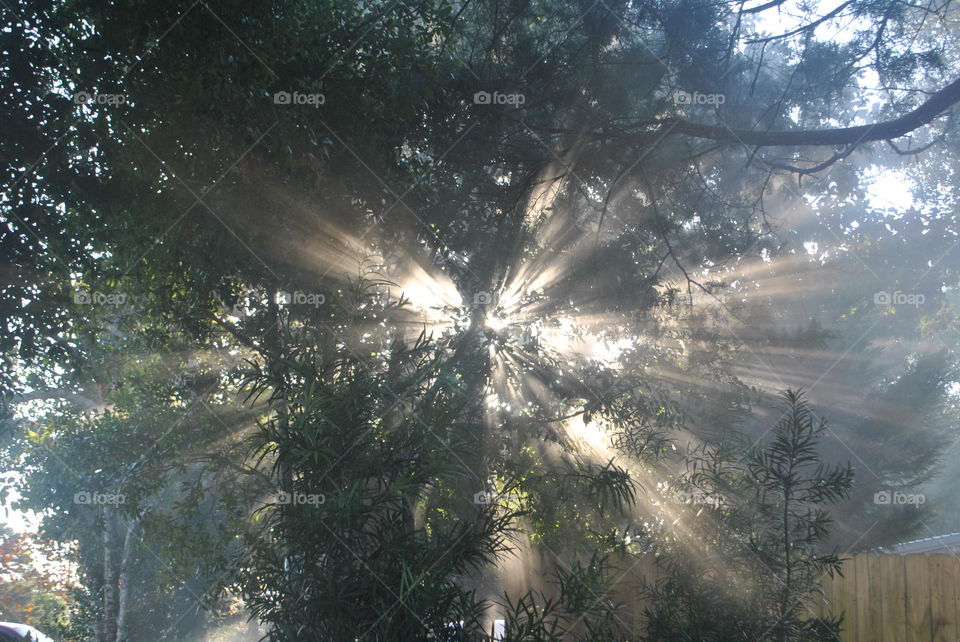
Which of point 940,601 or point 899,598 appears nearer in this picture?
point 940,601

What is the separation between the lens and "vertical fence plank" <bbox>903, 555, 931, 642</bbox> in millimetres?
5574

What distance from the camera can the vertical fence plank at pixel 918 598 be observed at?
18.3 ft

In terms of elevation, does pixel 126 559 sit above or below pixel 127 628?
above

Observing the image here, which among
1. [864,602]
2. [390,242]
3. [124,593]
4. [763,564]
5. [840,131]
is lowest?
[124,593]

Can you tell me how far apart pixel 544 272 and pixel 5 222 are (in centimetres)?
512

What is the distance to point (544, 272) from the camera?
7855 mm

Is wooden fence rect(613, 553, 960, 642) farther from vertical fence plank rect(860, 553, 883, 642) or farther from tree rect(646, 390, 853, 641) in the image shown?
tree rect(646, 390, 853, 641)

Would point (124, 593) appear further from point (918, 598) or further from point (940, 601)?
point (940, 601)

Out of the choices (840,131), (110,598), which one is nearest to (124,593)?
(110,598)

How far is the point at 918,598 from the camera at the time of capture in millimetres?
5637

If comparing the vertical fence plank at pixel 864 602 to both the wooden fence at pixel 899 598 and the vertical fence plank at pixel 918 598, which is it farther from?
the vertical fence plank at pixel 918 598

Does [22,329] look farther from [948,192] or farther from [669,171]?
[948,192]

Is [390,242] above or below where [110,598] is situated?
above

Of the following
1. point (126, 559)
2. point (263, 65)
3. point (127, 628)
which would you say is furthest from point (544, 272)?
point (127, 628)
